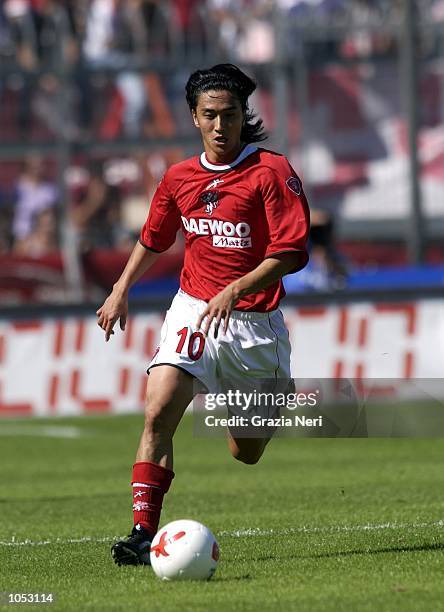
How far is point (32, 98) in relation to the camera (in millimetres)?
16891

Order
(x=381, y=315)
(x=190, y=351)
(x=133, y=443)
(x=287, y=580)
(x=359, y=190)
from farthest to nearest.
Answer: (x=359, y=190)
(x=381, y=315)
(x=133, y=443)
(x=190, y=351)
(x=287, y=580)

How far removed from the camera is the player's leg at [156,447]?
6.92 m

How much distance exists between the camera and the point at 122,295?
731cm

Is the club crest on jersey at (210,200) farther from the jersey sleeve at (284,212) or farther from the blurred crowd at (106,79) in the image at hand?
the blurred crowd at (106,79)

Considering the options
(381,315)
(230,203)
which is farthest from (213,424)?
(381,315)

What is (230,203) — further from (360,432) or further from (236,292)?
(360,432)

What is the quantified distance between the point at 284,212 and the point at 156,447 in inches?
51.3

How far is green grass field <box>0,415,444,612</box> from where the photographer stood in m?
5.98

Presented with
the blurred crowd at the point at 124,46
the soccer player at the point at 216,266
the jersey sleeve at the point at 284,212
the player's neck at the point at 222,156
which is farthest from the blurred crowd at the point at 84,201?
the jersey sleeve at the point at 284,212

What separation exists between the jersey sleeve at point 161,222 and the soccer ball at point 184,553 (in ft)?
5.84

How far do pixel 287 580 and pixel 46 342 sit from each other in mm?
10442

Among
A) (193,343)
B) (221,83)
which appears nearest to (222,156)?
(221,83)

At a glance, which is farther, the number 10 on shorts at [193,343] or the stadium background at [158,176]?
the stadium background at [158,176]

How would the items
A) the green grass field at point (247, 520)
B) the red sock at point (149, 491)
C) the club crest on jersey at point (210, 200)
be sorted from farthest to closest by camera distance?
the club crest on jersey at point (210, 200), the red sock at point (149, 491), the green grass field at point (247, 520)
